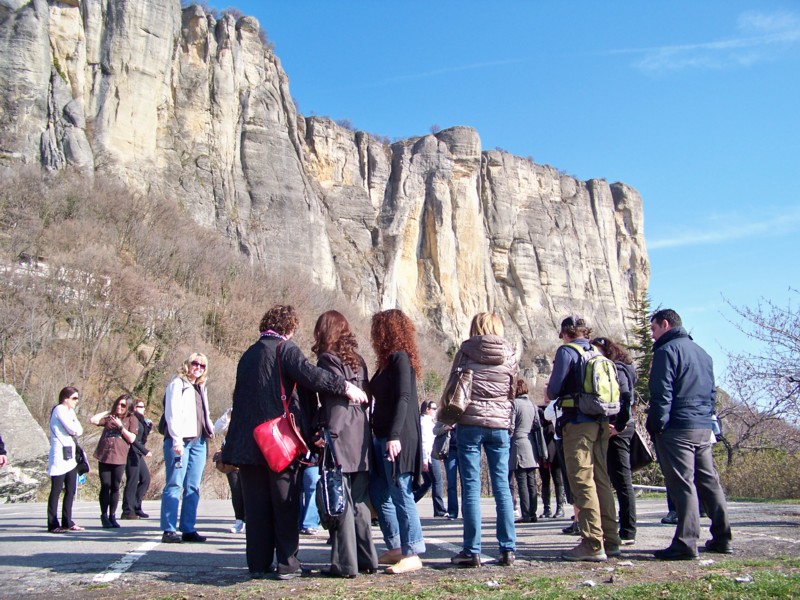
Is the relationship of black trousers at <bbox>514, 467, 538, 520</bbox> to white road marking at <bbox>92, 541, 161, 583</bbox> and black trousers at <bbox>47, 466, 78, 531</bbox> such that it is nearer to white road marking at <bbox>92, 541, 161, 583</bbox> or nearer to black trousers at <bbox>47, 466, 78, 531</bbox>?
white road marking at <bbox>92, 541, 161, 583</bbox>

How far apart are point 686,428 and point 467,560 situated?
206 cm

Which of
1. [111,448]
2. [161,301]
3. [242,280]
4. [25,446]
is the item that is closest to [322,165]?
[242,280]

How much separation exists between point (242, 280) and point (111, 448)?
31540 mm

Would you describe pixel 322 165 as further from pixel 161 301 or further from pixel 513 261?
pixel 161 301

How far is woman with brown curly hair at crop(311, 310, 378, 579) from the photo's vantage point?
5.29 metres

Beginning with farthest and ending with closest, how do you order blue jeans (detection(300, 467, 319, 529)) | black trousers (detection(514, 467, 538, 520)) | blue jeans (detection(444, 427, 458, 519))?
1. blue jeans (detection(444, 427, 458, 519))
2. black trousers (detection(514, 467, 538, 520))
3. blue jeans (detection(300, 467, 319, 529))

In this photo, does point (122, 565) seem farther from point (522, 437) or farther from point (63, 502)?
point (522, 437)

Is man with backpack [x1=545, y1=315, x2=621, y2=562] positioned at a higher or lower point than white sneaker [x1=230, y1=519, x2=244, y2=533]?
higher

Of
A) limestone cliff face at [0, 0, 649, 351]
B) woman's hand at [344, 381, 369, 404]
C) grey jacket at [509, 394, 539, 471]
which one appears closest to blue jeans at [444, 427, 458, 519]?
grey jacket at [509, 394, 539, 471]

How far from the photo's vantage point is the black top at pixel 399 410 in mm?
5730

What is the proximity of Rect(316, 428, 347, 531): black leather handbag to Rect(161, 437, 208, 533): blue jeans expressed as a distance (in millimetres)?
2534

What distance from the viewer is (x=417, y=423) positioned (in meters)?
5.96

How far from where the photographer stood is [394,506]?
590 cm

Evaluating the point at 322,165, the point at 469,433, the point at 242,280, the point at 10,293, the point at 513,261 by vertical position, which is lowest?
the point at 469,433
